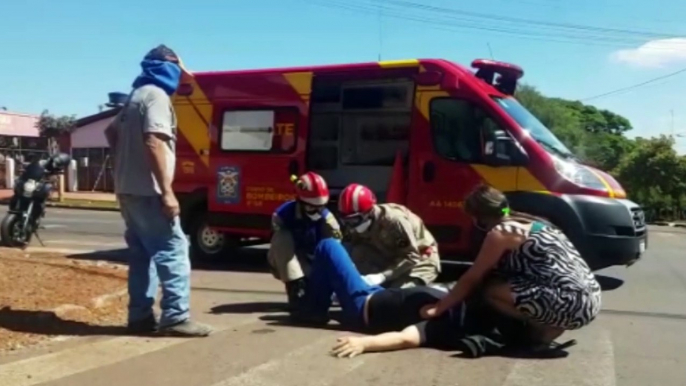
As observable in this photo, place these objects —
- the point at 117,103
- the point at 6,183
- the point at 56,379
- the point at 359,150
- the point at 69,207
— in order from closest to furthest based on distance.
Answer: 1. the point at 56,379
2. the point at 117,103
3. the point at 359,150
4. the point at 69,207
5. the point at 6,183

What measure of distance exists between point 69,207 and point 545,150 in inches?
886

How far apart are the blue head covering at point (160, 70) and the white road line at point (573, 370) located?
3144 mm

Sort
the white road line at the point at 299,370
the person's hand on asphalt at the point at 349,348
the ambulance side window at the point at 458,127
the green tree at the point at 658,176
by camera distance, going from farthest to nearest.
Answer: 1. the green tree at the point at 658,176
2. the ambulance side window at the point at 458,127
3. the person's hand on asphalt at the point at 349,348
4. the white road line at the point at 299,370

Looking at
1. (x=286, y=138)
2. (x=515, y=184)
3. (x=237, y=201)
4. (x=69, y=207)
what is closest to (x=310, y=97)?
(x=286, y=138)

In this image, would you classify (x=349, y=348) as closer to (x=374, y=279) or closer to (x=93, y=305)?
(x=374, y=279)

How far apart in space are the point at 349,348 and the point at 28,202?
889cm

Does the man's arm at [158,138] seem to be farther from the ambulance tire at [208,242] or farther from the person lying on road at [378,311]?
the ambulance tire at [208,242]

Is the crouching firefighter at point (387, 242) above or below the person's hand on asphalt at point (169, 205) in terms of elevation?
below

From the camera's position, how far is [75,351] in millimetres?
5754

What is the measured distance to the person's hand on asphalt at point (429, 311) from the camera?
5828 millimetres

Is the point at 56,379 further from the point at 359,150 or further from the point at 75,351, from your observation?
the point at 359,150

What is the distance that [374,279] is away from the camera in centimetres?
669

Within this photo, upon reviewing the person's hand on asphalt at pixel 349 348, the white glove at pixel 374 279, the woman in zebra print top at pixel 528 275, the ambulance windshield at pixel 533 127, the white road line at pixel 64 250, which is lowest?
the white road line at pixel 64 250

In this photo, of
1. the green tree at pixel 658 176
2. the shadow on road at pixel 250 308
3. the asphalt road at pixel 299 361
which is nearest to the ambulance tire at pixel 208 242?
the shadow on road at pixel 250 308
